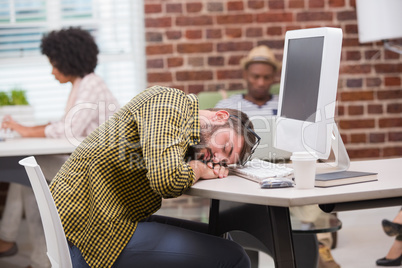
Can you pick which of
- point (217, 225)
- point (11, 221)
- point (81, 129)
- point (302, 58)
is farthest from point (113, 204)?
point (11, 221)

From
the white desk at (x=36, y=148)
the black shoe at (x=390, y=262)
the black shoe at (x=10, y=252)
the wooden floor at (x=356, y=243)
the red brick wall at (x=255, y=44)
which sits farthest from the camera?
the red brick wall at (x=255, y=44)

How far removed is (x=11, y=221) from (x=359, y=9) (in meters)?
2.82

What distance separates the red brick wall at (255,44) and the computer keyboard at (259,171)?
2255 mm

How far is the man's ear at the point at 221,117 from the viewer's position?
5.70 feet

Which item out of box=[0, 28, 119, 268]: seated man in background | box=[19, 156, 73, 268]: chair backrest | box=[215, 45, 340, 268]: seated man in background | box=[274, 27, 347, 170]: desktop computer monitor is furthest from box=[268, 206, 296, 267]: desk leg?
box=[215, 45, 340, 268]: seated man in background

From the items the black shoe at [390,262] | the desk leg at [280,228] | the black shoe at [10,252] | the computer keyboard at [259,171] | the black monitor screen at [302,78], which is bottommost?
the black shoe at [10,252]

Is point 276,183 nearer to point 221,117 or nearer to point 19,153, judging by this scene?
point 221,117

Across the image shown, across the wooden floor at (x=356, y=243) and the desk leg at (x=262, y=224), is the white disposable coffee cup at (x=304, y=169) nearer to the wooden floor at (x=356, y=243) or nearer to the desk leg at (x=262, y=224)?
the desk leg at (x=262, y=224)

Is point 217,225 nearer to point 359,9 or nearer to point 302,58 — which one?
point 302,58

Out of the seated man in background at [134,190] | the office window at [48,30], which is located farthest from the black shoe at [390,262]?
the office window at [48,30]

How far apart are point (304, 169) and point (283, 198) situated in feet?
0.49

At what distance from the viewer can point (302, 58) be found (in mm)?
1872

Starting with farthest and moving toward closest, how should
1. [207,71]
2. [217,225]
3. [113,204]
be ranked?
[207,71], [217,225], [113,204]

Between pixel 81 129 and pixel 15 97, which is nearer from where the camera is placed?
pixel 81 129
